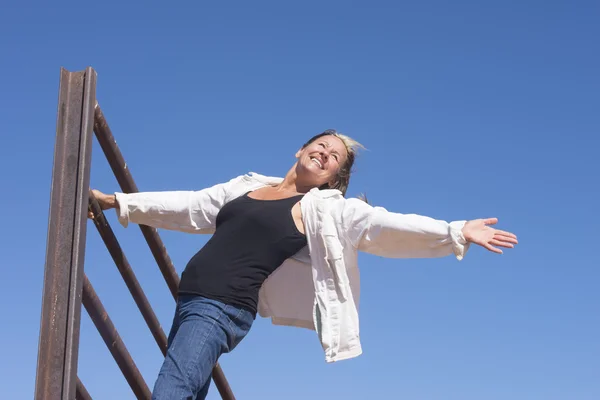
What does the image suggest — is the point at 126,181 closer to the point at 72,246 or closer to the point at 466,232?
the point at 72,246

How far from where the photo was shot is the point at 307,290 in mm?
3824

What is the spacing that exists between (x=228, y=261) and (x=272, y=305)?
1.30 feet

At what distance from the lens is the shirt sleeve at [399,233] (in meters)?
3.39

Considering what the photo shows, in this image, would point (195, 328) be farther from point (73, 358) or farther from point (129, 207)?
→ point (129, 207)

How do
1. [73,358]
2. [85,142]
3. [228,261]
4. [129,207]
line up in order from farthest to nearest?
1. [129,207]
2. [228,261]
3. [85,142]
4. [73,358]

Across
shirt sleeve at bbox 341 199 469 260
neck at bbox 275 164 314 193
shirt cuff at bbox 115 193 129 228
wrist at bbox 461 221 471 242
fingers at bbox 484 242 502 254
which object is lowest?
fingers at bbox 484 242 502 254

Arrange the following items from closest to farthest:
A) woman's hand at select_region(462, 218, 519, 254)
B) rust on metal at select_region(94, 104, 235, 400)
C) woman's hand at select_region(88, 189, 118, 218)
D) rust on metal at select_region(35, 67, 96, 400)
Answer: rust on metal at select_region(35, 67, 96, 400), woman's hand at select_region(462, 218, 519, 254), rust on metal at select_region(94, 104, 235, 400), woman's hand at select_region(88, 189, 118, 218)

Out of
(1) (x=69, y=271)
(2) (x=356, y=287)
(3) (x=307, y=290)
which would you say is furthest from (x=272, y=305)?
(1) (x=69, y=271)

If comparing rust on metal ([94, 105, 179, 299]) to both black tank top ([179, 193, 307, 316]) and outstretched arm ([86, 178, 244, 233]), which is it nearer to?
outstretched arm ([86, 178, 244, 233])

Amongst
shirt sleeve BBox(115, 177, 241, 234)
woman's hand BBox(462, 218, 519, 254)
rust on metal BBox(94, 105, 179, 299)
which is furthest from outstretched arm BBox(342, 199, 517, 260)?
rust on metal BBox(94, 105, 179, 299)

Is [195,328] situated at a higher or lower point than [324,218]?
lower

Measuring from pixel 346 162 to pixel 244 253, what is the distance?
36.7 inches

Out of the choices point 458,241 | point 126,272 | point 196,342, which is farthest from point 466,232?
point 126,272

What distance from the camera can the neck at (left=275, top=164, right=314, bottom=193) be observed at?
161 inches
